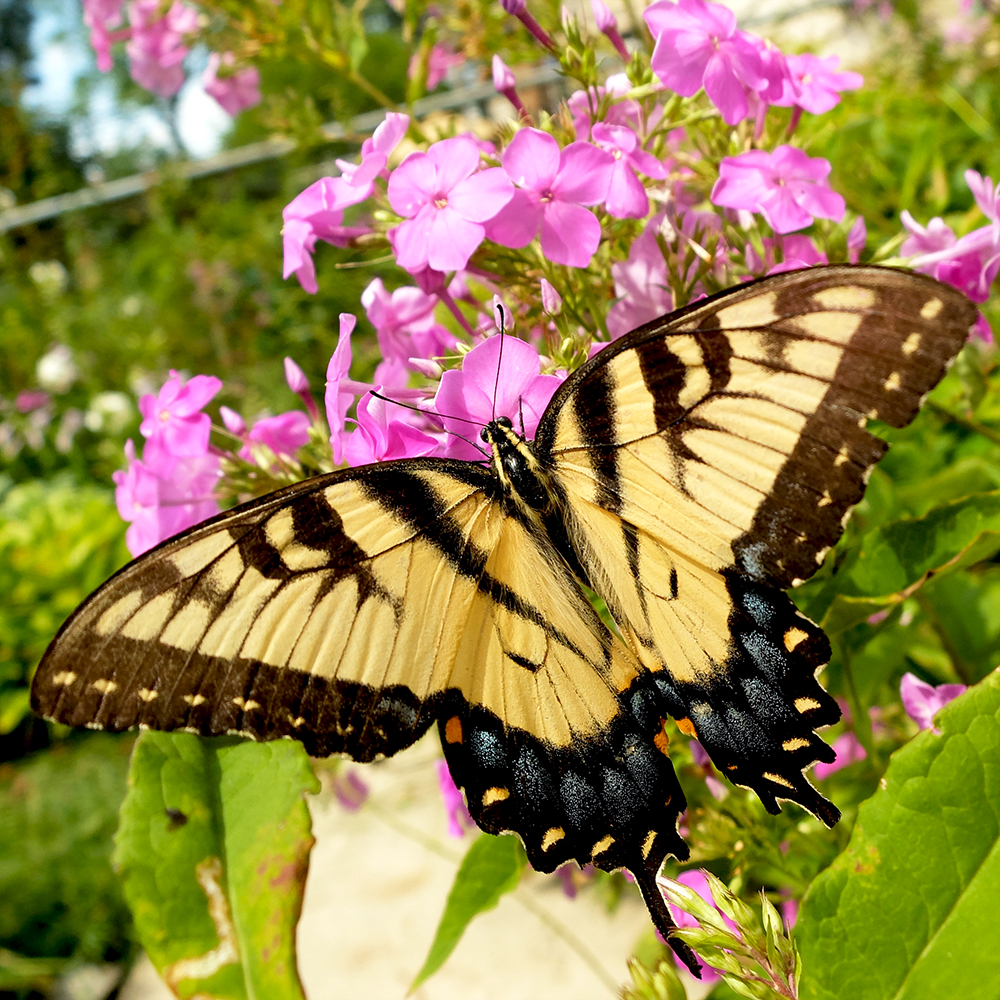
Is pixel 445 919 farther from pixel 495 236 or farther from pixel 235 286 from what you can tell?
pixel 235 286

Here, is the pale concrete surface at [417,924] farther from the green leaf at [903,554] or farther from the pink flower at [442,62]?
the pink flower at [442,62]

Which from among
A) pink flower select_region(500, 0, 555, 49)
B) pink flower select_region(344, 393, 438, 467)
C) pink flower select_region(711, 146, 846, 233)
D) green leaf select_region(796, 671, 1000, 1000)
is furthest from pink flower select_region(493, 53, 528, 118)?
green leaf select_region(796, 671, 1000, 1000)

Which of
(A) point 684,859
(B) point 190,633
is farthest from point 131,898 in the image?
(A) point 684,859

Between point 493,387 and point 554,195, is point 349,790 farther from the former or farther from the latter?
point 554,195

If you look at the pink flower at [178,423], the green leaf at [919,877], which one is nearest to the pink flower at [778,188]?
the green leaf at [919,877]

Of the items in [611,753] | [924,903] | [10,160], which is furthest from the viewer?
[10,160]

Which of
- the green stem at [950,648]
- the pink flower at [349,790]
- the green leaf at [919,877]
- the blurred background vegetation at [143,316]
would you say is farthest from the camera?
the pink flower at [349,790]

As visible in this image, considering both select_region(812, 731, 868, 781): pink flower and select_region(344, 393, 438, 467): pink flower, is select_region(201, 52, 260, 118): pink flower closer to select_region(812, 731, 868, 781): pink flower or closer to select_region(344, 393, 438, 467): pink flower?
select_region(344, 393, 438, 467): pink flower
